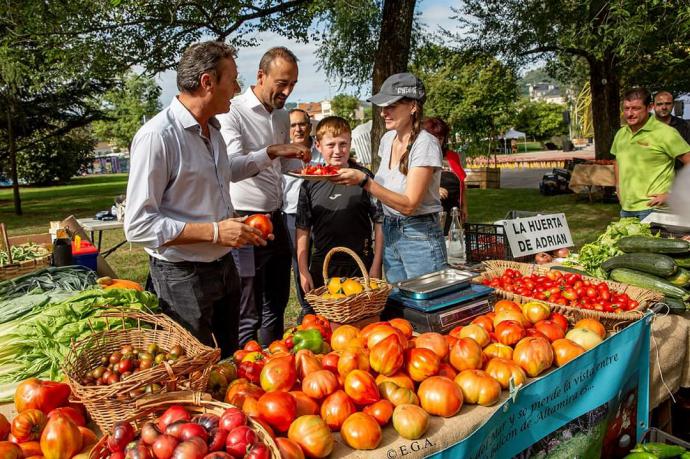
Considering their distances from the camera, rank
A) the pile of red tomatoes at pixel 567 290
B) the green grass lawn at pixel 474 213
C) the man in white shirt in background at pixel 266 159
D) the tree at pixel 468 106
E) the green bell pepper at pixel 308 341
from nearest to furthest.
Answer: the green bell pepper at pixel 308 341 < the pile of red tomatoes at pixel 567 290 < the man in white shirt in background at pixel 266 159 < the green grass lawn at pixel 474 213 < the tree at pixel 468 106

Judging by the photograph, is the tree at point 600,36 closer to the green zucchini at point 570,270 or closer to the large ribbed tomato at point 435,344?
the green zucchini at point 570,270

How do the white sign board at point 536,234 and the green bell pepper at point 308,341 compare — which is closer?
the green bell pepper at point 308,341

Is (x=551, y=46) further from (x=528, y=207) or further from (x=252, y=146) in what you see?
(x=252, y=146)

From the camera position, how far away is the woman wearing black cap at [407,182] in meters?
3.19

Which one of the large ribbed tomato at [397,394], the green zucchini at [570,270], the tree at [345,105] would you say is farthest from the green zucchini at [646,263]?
the tree at [345,105]

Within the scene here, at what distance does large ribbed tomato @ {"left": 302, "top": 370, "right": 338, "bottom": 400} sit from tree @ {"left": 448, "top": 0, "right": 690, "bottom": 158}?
6629 millimetres

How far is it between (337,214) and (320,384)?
2286 mm

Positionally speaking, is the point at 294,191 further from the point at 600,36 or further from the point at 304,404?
the point at 600,36

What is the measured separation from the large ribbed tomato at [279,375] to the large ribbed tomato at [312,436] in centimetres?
24

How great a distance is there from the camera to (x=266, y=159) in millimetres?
3578

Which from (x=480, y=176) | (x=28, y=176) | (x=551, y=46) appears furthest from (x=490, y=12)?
(x=28, y=176)

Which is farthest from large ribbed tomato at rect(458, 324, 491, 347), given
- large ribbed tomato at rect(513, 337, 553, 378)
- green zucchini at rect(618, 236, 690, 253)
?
green zucchini at rect(618, 236, 690, 253)

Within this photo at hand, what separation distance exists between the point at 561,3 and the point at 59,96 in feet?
63.7

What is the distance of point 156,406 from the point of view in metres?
1.64
